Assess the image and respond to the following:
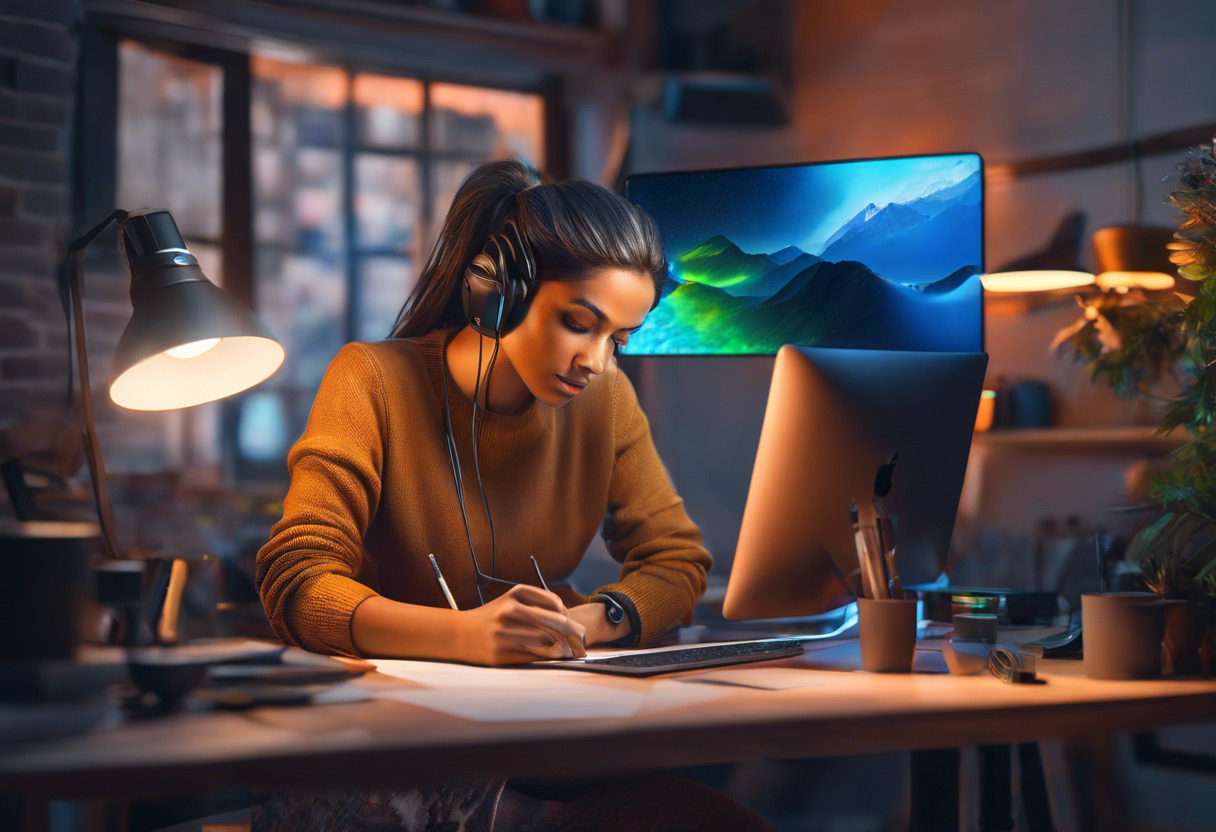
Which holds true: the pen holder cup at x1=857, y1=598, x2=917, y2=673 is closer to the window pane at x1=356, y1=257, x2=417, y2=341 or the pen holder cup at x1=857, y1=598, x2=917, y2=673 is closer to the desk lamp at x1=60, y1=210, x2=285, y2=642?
the desk lamp at x1=60, y1=210, x2=285, y2=642

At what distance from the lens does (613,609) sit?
1173mm

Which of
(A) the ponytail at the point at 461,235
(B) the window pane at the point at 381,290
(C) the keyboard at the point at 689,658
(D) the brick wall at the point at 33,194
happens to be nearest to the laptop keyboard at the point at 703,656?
(C) the keyboard at the point at 689,658

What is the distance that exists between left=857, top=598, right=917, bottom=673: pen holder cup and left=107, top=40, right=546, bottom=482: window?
2885 millimetres

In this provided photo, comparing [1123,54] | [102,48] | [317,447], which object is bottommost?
[317,447]

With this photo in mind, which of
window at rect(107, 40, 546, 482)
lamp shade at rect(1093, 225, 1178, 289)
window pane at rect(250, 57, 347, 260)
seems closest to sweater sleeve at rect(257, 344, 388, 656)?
lamp shade at rect(1093, 225, 1178, 289)

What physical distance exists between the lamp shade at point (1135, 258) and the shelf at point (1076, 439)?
0.35 metres

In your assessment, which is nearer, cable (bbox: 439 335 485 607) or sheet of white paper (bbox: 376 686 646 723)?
sheet of white paper (bbox: 376 686 646 723)

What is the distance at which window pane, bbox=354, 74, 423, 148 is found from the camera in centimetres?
371

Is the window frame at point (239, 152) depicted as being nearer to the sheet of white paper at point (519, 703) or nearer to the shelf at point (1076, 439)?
the shelf at point (1076, 439)

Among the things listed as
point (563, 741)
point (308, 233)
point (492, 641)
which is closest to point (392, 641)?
point (492, 641)

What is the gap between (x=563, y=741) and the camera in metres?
0.64

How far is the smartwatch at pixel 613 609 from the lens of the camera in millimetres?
1166

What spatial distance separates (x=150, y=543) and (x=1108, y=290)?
8.98 ft

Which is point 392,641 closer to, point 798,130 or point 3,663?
point 3,663
